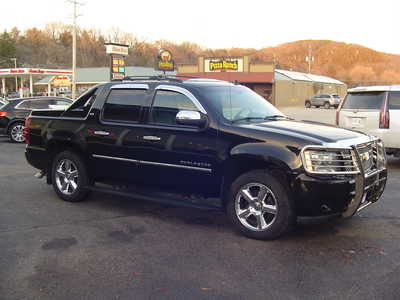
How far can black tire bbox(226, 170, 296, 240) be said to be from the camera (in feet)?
16.1

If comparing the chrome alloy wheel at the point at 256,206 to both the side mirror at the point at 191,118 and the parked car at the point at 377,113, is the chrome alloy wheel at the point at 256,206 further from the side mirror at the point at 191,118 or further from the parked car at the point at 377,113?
the parked car at the point at 377,113

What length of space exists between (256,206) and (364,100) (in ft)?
19.2

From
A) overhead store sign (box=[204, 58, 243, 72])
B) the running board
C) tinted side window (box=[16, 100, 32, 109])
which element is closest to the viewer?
the running board

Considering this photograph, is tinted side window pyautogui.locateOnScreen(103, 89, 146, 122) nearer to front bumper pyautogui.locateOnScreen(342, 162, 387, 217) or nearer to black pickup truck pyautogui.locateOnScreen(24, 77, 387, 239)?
black pickup truck pyautogui.locateOnScreen(24, 77, 387, 239)

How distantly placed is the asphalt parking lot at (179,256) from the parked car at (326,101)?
4622 centimetres

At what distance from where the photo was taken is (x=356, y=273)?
4.17 meters

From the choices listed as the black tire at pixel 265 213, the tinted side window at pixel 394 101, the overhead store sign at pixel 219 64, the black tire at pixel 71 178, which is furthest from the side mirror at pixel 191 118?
the overhead store sign at pixel 219 64

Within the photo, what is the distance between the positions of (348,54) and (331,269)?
7338 inches

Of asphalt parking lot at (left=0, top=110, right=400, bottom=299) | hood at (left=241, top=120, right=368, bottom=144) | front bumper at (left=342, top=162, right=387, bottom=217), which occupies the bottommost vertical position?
asphalt parking lot at (left=0, top=110, right=400, bottom=299)

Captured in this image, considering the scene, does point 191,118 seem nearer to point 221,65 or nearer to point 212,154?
point 212,154

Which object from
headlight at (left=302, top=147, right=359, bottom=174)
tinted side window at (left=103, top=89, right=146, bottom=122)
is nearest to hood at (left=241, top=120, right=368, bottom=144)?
headlight at (left=302, top=147, right=359, bottom=174)

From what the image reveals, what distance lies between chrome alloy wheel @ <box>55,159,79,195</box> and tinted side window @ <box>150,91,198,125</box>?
172cm

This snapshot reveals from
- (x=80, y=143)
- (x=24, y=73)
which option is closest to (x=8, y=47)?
(x=24, y=73)

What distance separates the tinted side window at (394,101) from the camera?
9570 millimetres
